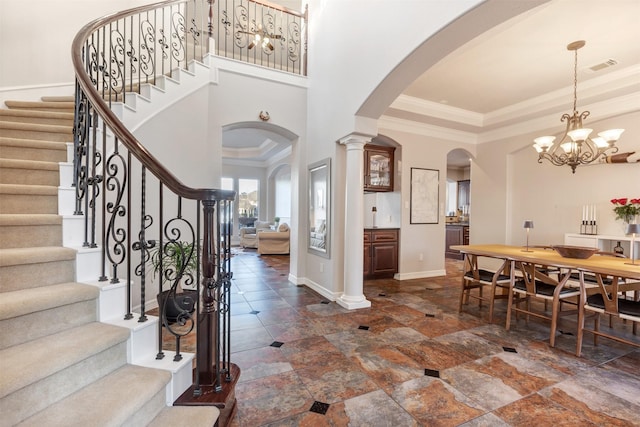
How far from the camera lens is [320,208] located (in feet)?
14.3

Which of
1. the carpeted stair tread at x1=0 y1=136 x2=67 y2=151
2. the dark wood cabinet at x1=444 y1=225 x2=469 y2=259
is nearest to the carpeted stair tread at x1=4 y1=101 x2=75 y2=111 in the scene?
the carpeted stair tread at x1=0 y1=136 x2=67 y2=151

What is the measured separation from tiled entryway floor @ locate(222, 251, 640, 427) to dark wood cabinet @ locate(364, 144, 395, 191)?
2461 millimetres

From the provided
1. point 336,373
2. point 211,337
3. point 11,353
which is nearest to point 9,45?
point 11,353

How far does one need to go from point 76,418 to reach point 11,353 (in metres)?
0.43

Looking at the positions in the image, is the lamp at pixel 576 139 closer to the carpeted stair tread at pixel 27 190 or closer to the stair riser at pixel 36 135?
the carpeted stair tread at pixel 27 190

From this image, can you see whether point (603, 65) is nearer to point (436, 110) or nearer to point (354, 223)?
point (436, 110)

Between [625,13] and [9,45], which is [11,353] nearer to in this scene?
[9,45]

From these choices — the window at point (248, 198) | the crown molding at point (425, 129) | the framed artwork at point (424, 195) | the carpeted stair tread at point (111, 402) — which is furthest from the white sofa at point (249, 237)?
the carpeted stair tread at point (111, 402)

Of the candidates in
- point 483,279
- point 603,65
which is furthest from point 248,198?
point 603,65

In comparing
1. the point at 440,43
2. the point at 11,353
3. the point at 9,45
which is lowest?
the point at 11,353

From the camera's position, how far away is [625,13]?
2695 millimetres

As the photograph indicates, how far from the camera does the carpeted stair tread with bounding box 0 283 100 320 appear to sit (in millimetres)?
1242

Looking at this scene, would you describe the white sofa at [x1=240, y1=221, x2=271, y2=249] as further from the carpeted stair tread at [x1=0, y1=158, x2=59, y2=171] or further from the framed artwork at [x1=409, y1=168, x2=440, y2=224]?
the carpeted stair tread at [x1=0, y1=158, x2=59, y2=171]

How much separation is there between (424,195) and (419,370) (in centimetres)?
378
